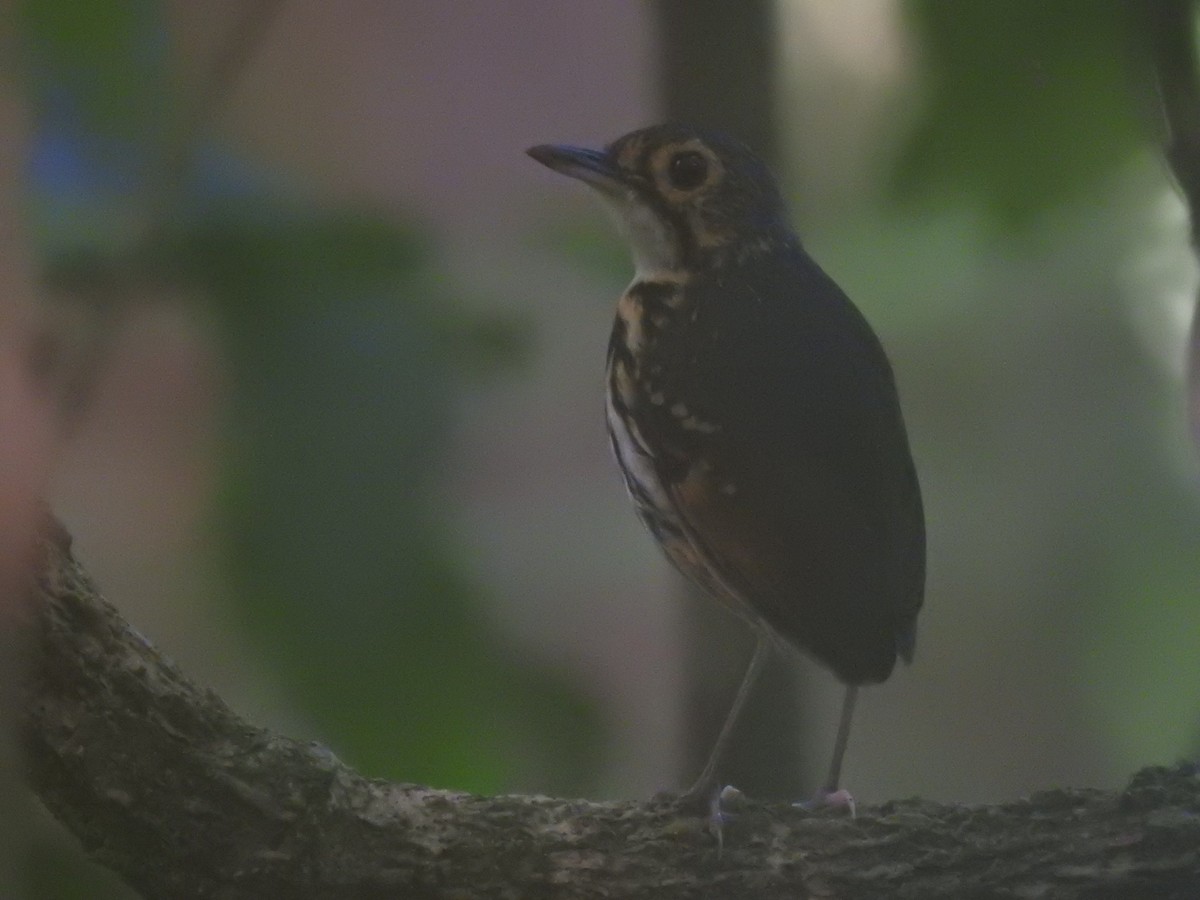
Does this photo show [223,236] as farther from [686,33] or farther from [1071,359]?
[1071,359]

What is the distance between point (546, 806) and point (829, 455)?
0.28 m

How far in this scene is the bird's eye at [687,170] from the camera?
851 mm

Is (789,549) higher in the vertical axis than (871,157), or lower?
lower

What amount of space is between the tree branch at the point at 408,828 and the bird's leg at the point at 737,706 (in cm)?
3

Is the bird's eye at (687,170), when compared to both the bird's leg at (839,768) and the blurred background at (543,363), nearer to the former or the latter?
the blurred background at (543,363)

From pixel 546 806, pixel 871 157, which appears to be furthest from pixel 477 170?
pixel 546 806

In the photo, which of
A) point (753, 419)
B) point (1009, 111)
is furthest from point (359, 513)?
point (1009, 111)

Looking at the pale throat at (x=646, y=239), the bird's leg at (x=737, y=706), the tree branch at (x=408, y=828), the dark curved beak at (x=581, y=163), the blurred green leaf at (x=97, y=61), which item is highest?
the blurred green leaf at (x=97, y=61)

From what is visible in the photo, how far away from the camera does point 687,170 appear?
0.86 m

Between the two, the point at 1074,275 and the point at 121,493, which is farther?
the point at 1074,275

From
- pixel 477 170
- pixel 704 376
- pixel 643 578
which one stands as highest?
pixel 477 170

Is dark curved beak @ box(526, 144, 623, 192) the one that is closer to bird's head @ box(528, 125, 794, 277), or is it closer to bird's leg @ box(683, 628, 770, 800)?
bird's head @ box(528, 125, 794, 277)

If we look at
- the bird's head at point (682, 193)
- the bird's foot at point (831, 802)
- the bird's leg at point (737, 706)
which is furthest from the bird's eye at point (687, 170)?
the bird's foot at point (831, 802)

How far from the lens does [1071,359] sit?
876 mm
